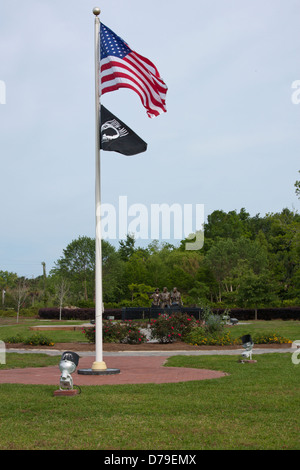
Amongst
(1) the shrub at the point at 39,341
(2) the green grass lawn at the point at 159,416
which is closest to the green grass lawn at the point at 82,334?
(1) the shrub at the point at 39,341

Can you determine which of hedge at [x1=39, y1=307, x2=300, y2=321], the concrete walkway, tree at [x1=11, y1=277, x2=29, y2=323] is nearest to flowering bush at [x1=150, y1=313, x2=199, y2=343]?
the concrete walkway

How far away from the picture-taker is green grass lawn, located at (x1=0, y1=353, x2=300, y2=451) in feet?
19.1

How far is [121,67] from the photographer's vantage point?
38.4 ft

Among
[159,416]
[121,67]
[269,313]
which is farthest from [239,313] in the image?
[159,416]

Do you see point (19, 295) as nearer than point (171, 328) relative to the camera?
No

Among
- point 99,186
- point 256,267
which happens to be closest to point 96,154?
point 99,186

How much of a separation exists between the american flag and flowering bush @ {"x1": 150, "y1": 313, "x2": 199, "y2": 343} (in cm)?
979

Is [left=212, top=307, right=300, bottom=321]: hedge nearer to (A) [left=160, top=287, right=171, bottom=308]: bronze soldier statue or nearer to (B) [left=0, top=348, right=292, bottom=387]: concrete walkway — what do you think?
(A) [left=160, top=287, right=171, bottom=308]: bronze soldier statue

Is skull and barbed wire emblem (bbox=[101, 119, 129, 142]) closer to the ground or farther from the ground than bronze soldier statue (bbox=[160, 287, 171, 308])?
farther from the ground

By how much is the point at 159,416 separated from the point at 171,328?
41.2 ft

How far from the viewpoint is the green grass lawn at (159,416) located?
229 inches

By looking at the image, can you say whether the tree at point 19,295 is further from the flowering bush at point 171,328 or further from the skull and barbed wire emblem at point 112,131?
the skull and barbed wire emblem at point 112,131

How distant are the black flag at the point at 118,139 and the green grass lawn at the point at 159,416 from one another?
490 cm

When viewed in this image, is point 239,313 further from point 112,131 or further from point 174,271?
point 112,131
